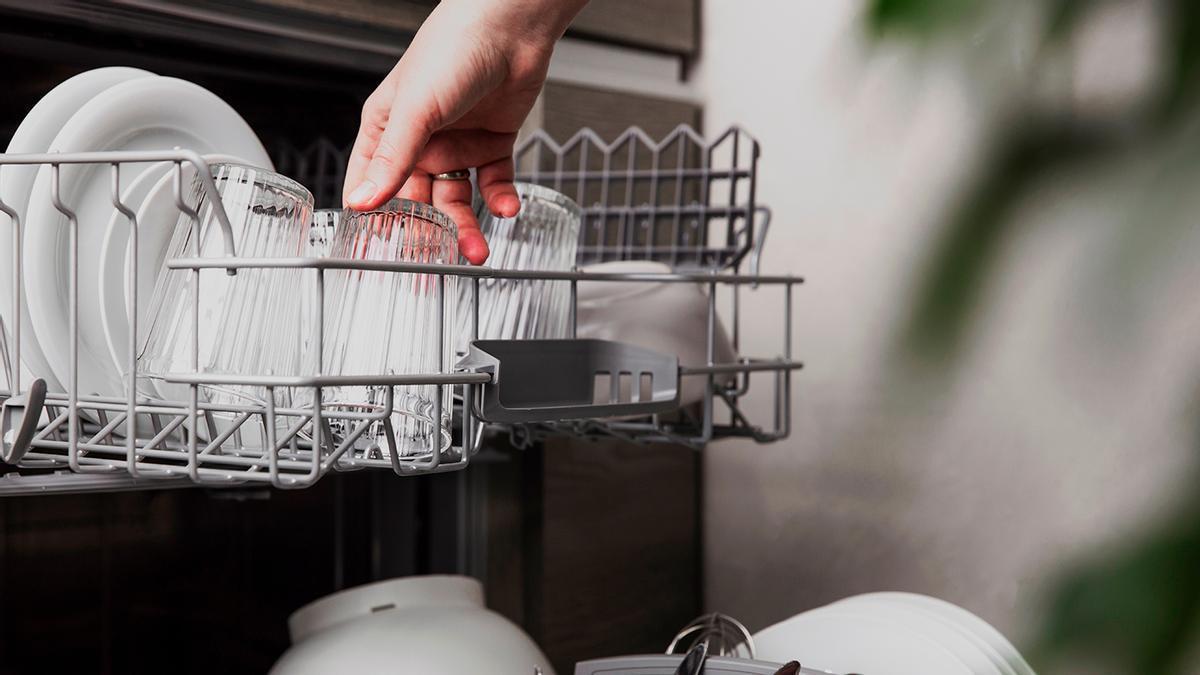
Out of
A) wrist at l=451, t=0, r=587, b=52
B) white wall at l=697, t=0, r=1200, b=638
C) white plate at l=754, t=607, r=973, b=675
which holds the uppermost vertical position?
wrist at l=451, t=0, r=587, b=52

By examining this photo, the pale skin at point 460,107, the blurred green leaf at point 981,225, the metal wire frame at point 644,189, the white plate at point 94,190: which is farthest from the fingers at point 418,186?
the blurred green leaf at point 981,225

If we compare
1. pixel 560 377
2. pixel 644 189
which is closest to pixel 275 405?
pixel 560 377

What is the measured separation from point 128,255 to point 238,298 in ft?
0.40

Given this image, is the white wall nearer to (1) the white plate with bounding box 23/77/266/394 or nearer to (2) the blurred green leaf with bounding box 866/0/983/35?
(1) the white plate with bounding box 23/77/266/394

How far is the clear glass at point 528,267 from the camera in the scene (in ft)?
2.14

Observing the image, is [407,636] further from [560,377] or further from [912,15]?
[912,15]

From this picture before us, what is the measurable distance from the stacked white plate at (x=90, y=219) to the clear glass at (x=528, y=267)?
17cm

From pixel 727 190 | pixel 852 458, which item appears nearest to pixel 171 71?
pixel 727 190

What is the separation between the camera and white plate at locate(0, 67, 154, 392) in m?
0.52

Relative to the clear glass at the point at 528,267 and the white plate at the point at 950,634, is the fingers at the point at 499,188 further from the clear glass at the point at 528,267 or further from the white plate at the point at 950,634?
the white plate at the point at 950,634

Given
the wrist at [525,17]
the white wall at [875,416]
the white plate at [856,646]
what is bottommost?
the white plate at [856,646]

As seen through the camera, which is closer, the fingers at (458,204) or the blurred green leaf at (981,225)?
the blurred green leaf at (981,225)

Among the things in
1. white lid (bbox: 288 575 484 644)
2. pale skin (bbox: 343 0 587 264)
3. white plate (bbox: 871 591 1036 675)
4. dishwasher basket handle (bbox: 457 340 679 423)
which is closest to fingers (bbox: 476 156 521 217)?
pale skin (bbox: 343 0 587 264)

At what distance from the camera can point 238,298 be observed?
460 mm
